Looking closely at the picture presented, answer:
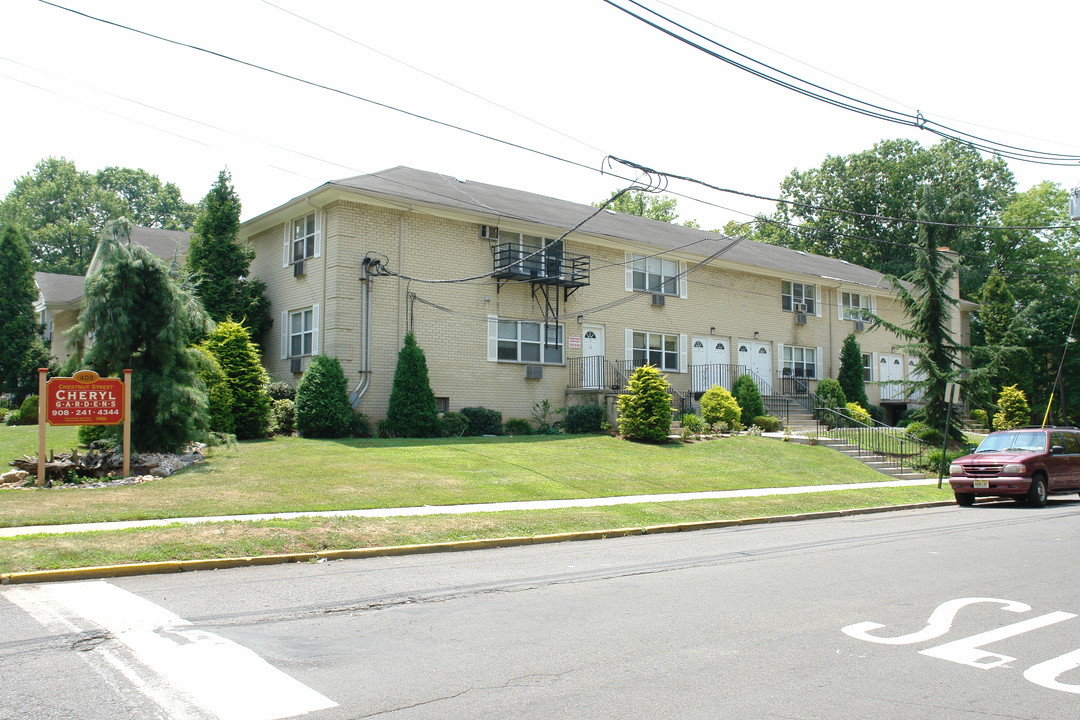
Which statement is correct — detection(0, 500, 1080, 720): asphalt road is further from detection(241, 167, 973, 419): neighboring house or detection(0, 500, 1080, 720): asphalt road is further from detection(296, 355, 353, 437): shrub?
detection(241, 167, 973, 419): neighboring house

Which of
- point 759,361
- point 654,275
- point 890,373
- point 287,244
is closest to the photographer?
point 287,244

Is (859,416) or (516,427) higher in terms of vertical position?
(859,416)

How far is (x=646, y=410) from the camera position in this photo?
24203 millimetres

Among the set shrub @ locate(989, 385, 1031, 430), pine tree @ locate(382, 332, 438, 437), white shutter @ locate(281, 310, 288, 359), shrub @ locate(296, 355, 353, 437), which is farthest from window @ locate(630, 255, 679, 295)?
shrub @ locate(989, 385, 1031, 430)

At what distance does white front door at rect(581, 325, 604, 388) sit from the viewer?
28141mm

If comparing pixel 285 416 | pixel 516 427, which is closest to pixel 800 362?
pixel 516 427

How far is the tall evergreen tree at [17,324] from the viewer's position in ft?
117

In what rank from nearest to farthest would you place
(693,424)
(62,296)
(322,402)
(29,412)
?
(322,402) < (693,424) < (29,412) < (62,296)

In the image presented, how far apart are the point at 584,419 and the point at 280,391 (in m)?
9.19

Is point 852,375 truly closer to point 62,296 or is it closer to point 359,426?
point 359,426

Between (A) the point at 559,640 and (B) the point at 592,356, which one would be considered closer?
(A) the point at 559,640

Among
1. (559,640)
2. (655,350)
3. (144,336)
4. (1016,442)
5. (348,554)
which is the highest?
(655,350)

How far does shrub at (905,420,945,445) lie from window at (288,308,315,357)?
65.7ft

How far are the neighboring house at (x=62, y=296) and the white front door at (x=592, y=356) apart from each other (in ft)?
56.7
